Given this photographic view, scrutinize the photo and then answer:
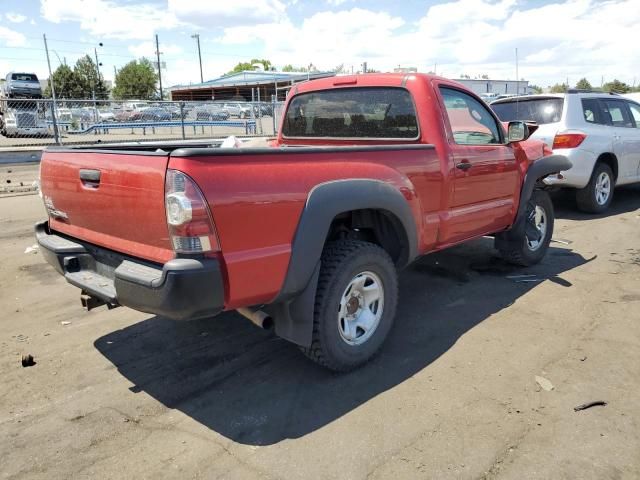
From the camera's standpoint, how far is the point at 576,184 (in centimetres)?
788

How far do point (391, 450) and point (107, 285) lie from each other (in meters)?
1.84

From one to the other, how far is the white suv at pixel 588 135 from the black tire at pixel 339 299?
4.90 metres

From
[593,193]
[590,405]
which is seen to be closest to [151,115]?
[593,193]

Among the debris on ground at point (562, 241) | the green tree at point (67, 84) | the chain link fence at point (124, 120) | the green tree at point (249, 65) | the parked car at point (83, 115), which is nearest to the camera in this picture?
the debris on ground at point (562, 241)

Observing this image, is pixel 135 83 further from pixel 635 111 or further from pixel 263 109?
pixel 635 111

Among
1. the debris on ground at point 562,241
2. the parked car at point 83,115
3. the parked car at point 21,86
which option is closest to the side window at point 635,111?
the debris on ground at point 562,241

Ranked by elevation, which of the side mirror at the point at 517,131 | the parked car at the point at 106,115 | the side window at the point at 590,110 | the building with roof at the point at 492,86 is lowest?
the side mirror at the point at 517,131

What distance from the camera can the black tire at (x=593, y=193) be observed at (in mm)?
8055

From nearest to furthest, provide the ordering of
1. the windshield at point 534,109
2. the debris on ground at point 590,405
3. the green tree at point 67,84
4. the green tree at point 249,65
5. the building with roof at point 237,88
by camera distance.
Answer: the debris on ground at point 590,405 < the windshield at point 534,109 < the green tree at point 67,84 < the building with roof at point 237,88 < the green tree at point 249,65

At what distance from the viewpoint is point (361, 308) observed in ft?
11.8

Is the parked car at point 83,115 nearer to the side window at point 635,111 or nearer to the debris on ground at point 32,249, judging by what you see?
the debris on ground at point 32,249

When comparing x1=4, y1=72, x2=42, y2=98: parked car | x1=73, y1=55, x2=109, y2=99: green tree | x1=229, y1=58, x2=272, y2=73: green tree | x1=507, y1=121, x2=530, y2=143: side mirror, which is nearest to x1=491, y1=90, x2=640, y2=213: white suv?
x1=507, y1=121, x2=530, y2=143: side mirror

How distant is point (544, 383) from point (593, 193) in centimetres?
575

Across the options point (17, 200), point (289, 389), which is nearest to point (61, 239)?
point (289, 389)
